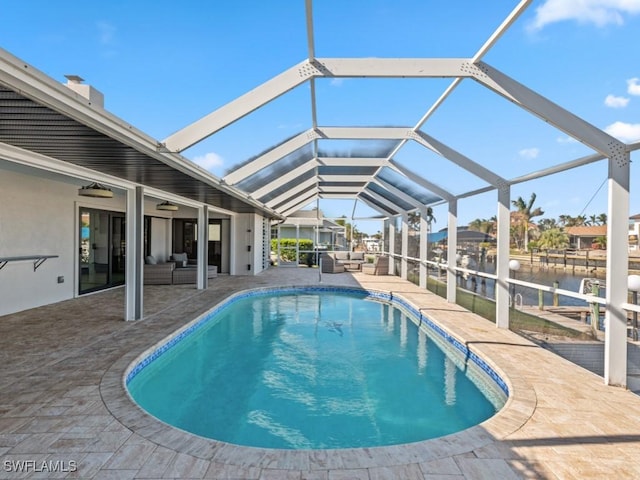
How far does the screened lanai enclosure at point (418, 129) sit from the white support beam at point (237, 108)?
16mm

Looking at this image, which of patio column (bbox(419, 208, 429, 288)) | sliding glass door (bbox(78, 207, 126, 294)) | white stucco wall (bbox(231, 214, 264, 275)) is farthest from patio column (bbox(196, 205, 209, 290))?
patio column (bbox(419, 208, 429, 288))

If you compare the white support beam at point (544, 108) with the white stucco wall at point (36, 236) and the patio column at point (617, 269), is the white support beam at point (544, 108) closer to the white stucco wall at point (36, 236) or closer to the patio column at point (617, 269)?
the patio column at point (617, 269)

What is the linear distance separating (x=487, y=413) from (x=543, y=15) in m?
4.47

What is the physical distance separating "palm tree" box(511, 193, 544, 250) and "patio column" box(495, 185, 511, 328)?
0.58ft

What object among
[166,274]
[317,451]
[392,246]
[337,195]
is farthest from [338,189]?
[317,451]

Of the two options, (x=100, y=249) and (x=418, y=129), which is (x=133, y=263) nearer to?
(x=100, y=249)

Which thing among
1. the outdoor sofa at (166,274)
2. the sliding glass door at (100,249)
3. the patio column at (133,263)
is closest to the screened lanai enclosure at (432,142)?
the patio column at (133,263)

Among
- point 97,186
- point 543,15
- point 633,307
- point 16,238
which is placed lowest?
point 633,307

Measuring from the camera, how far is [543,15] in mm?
4312

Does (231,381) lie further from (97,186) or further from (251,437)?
(97,186)

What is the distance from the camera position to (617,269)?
407cm

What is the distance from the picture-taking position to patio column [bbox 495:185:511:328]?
21.5 ft

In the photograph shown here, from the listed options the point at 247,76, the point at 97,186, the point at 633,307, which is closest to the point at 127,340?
the point at 97,186

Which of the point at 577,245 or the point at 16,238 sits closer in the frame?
the point at 577,245
